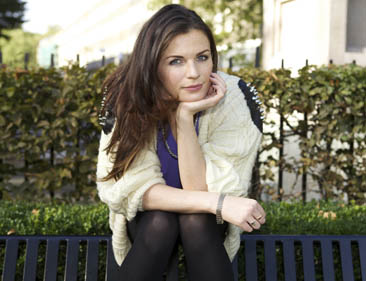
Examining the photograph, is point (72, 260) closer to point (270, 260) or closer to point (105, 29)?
point (270, 260)

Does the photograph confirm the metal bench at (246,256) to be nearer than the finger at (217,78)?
No

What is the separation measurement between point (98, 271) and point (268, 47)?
4.04 meters

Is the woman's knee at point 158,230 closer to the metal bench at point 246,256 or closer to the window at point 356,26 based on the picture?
the metal bench at point 246,256

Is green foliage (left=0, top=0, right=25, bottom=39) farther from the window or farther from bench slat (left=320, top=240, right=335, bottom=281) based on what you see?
bench slat (left=320, top=240, right=335, bottom=281)

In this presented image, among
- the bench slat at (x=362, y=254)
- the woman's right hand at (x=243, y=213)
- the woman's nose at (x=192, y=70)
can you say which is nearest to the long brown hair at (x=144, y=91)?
the woman's nose at (x=192, y=70)

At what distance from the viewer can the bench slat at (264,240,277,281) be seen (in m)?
2.39

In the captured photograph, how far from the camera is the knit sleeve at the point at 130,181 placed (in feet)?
7.01

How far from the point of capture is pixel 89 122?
3875 millimetres

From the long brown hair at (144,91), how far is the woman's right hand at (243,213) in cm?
47

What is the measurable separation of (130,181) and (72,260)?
Result: 561 millimetres

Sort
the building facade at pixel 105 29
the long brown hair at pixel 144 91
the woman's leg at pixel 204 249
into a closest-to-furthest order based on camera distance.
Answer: the woman's leg at pixel 204 249
the long brown hair at pixel 144 91
the building facade at pixel 105 29

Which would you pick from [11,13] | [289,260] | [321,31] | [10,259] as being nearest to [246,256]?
[289,260]

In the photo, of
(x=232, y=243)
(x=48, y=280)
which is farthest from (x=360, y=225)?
(x=48, y=280)

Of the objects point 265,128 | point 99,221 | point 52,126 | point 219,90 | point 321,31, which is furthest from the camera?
point 321,31
